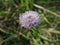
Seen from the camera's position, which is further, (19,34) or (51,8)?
(51,8)

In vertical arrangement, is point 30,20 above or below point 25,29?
above

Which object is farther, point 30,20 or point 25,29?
point 25,29

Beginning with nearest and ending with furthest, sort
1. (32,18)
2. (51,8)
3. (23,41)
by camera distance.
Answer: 1. (32,18)
2. (23,41)
3. (51,8)

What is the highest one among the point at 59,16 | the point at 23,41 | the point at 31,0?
the point at 31,0

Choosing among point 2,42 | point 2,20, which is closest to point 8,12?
point 2,20

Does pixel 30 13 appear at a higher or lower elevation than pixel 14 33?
higher

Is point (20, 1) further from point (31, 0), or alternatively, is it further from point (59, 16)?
point (59, 16)

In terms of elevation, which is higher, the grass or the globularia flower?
the globularia flower

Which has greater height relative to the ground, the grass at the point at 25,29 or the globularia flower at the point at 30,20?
the globularia flower at the point at 30,20
